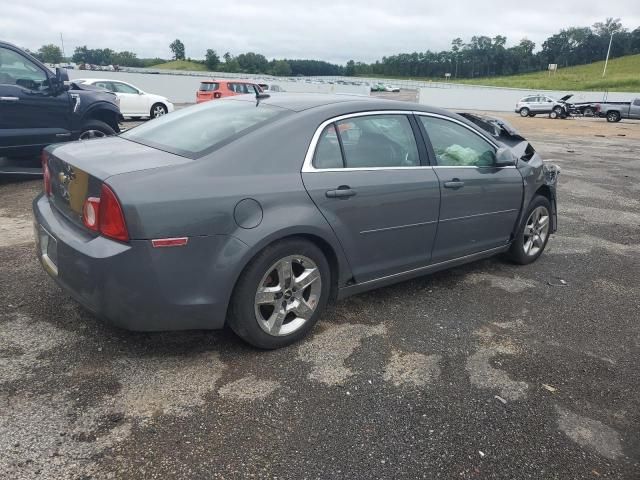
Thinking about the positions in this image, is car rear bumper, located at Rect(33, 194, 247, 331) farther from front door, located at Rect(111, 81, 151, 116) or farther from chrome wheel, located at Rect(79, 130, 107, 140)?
front door, located at Rect(111, 81, 151, 116)

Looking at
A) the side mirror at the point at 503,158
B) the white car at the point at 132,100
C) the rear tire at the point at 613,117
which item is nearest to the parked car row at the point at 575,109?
the rear tire at the point at 613,117

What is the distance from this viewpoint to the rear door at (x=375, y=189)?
11.1ft

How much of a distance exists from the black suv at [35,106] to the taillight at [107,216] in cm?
544

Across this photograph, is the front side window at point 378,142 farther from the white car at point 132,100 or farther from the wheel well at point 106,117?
the white car at point 132,100

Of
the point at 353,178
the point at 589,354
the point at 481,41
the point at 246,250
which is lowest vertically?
the point at 589,354

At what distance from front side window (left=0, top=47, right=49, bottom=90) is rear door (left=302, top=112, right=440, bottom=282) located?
580cm

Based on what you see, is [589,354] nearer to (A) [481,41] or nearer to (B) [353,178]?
(B) [353,178]

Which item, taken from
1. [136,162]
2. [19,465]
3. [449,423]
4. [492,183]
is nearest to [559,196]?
[492,183]

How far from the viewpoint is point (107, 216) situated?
2748 mm

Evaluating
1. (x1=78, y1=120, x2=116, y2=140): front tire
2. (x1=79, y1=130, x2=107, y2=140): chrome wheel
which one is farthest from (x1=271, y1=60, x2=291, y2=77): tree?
(x1=79, y1=130, x2=107, y2=140): chrome wheel

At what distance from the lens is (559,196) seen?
28.5 ft

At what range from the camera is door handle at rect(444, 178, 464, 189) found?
404 cm

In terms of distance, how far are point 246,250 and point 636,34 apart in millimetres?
130941

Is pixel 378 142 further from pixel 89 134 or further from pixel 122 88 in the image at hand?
pixel 122 88
